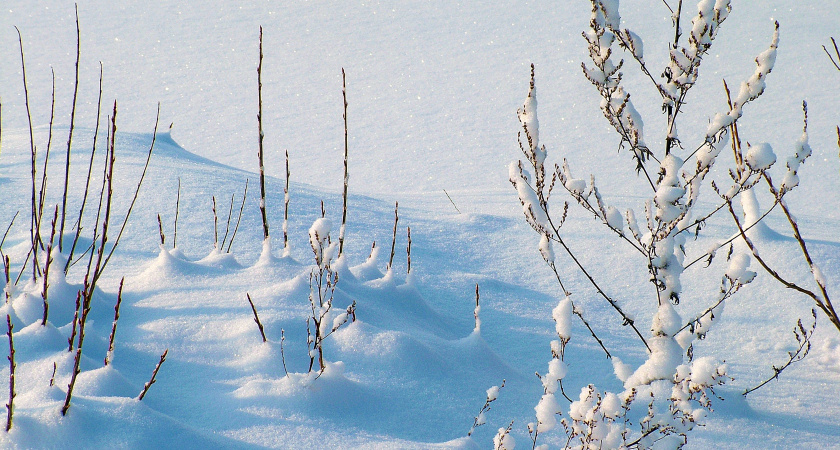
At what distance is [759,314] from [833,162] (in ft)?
31.0

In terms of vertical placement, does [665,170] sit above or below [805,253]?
above

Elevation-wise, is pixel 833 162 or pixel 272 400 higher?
pixel 833 162

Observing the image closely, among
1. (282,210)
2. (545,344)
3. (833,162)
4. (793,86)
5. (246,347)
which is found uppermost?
(793,86)

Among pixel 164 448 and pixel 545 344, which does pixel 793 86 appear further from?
pixel 164 448

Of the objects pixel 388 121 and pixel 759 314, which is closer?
pixel 759 314

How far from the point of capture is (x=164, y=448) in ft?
4.39

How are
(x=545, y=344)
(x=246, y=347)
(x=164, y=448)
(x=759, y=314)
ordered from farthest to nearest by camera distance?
(x=759, y=314) < (x=545, y=344) < (x=246, y=347) < (x=164, y=448)

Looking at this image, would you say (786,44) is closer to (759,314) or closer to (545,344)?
(759,314)

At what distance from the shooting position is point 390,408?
5.75ft

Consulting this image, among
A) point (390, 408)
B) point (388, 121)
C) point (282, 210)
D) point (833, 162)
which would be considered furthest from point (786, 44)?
point (390, 408)

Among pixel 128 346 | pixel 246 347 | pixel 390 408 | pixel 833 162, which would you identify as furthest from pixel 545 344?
pixel 833 162

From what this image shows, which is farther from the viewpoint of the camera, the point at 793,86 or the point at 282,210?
the point at 793,86

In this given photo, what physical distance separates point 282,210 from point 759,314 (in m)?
2.97

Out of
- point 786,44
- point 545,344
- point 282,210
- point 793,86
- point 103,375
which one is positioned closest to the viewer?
point 103,375
